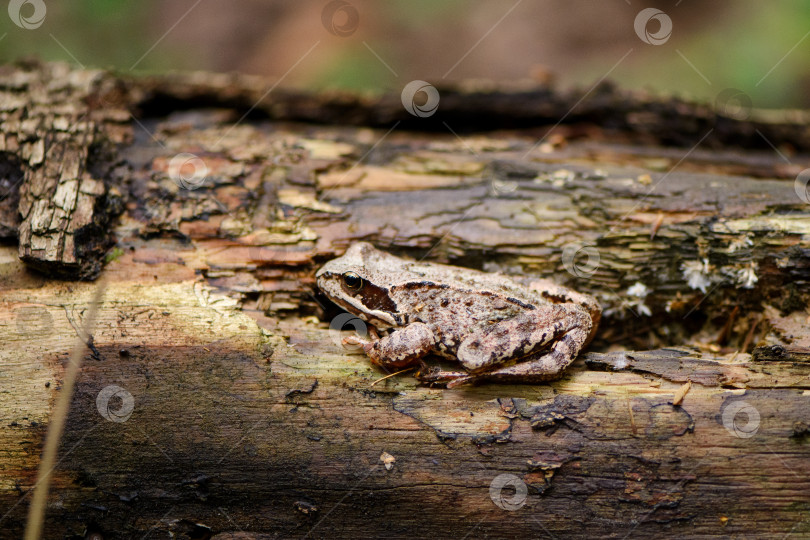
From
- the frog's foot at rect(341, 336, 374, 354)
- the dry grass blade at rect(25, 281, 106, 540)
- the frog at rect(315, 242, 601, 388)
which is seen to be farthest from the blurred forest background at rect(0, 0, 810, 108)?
the dry grass blade at rect(25, 281, 106, 540)

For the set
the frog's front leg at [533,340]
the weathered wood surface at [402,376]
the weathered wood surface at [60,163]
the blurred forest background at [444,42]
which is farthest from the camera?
the blurred forest background at [444,42]

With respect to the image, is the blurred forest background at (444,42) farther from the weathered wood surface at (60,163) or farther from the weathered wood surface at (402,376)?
the weathered wood surface at (402,376)

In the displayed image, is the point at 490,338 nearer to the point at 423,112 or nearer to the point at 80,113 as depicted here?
the point at 423,112

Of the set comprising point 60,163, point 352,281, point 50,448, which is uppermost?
point 60,163

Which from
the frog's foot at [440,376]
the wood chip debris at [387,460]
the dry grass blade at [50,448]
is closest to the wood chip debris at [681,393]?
the frog's foot at [440,376]

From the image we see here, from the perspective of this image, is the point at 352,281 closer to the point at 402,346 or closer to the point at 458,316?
→ the point at 402,346

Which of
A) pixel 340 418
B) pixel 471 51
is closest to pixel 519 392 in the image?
pixel 340 418

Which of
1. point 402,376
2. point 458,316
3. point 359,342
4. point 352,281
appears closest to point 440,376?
point 402,376
